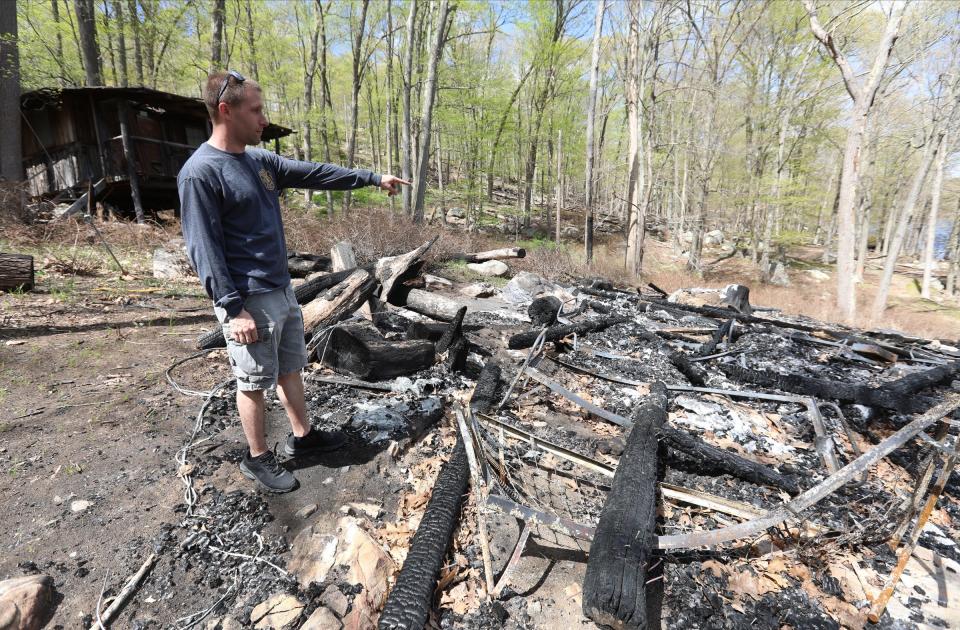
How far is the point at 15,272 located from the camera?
5254 millimetres

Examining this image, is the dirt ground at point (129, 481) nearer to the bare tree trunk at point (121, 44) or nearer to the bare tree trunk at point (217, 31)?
the bare tree trunk at point (217, 31)

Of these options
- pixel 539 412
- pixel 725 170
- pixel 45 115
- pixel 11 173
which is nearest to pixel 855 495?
pixel 539 412

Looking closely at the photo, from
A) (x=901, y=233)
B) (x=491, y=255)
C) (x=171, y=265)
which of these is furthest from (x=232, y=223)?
(x=901, y=233)

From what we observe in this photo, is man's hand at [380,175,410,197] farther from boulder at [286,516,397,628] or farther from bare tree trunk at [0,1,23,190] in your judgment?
bare tree trunk at [0,1,23,190]

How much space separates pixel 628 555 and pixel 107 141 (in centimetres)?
1650

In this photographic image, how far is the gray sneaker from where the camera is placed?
7.77 ft

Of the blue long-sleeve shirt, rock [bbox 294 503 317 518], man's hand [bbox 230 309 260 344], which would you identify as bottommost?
rock [bbox 294 503 317 518]

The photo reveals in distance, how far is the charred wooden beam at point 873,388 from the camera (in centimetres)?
346

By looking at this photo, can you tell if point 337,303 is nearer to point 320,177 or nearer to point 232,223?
point 320,177

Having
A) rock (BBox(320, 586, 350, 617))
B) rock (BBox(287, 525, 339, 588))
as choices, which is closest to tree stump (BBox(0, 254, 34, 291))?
rock (BBox(287, 525, 339, 588))

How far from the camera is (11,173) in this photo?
10.2m

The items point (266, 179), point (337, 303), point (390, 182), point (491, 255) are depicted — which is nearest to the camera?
point (266, 179)

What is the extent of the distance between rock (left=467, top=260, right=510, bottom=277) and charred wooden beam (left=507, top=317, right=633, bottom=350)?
16.2ft

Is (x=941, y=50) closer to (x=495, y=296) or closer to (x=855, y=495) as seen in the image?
(x=495, y=296)
